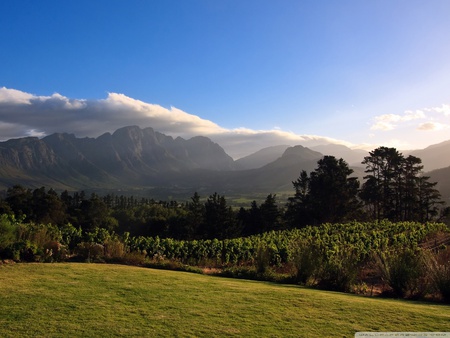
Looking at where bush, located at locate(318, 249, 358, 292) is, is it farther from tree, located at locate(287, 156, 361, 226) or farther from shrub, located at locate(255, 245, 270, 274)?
tree, located at locate(287, 156, 361, 226)

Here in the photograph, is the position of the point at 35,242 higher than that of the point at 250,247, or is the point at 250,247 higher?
the point at 35,242

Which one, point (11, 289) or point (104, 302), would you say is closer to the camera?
point (104, 302)

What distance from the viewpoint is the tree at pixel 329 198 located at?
165ft

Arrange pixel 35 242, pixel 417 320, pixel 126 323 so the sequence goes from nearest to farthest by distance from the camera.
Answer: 1. pixel 126 323
2. pixel 417 320
3. pixel 35 242

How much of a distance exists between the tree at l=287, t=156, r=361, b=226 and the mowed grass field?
45836 mm

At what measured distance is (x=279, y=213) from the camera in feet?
189

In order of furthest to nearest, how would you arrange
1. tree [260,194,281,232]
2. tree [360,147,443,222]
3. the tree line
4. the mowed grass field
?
1. tree [260,194,281,232]
2. the tree line
3. tree [360,147,443,222]
4. the mowed grass field

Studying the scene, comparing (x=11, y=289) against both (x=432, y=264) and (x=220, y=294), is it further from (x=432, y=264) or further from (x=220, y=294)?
(x=432, y=264)

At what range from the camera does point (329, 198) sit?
50.6 meters

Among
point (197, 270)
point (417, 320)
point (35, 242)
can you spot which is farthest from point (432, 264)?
point (35, 242)

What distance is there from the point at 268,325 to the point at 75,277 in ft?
15.4

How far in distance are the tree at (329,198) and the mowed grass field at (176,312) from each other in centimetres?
4584

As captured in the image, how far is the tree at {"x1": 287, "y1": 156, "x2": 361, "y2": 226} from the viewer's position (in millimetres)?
50312

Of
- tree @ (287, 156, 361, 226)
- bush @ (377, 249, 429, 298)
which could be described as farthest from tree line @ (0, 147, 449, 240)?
bush @ (377, 249, 429, 298)
